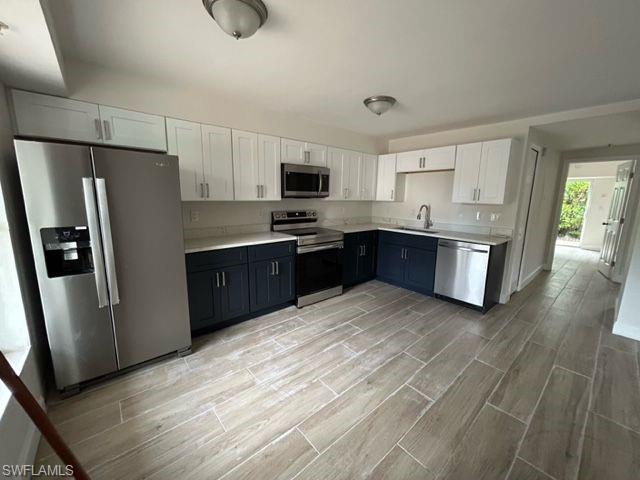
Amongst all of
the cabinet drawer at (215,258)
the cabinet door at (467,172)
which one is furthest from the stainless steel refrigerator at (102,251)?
the cabinet door at (467,172)

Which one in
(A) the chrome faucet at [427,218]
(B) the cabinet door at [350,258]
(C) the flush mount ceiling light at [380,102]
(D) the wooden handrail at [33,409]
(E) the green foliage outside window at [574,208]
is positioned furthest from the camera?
(E) the green foliage outside window at [574,208]

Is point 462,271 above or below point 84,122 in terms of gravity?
below

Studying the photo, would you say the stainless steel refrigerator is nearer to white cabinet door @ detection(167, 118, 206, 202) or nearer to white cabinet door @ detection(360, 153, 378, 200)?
white cabinet door @ detection(167, 118, 206, 202)

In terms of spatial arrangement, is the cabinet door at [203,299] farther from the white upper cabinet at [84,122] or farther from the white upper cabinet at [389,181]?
the white upper cabinet at [389,181]

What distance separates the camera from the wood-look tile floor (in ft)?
4.91

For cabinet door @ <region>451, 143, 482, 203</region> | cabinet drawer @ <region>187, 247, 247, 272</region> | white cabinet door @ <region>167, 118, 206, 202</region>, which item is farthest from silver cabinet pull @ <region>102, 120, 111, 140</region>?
cabinet door @ <region>451, 143, 482, 203</region>

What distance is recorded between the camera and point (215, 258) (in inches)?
105

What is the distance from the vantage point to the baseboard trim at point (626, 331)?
2.82 metres

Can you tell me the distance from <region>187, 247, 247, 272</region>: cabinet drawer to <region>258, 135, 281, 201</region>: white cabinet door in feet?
2.73

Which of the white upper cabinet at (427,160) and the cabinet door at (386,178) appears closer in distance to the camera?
the white upper cabinet at (427,160)

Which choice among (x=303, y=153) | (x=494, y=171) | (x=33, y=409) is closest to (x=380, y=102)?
(x=303, y=153)

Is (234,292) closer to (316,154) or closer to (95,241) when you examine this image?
(95,241)

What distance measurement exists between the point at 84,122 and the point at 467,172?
4.26 m

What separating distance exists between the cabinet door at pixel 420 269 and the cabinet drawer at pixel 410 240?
0.22 ft
